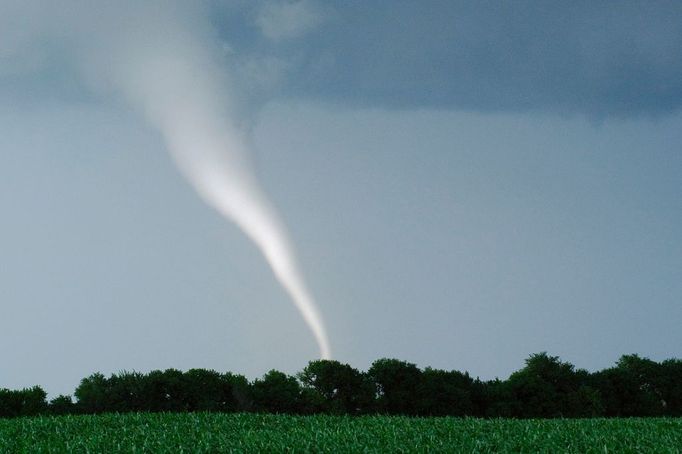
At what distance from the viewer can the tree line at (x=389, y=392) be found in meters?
29.8

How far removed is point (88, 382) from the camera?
29.9 m

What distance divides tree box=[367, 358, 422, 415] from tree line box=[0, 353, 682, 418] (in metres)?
0.05

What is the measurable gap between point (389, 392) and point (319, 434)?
18.6 metres

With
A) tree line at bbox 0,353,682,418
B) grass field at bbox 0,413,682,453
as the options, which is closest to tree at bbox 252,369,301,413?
tree line at bbox 0,353,682,418

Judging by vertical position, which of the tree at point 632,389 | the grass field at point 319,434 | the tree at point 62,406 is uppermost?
the tree at point 632,389

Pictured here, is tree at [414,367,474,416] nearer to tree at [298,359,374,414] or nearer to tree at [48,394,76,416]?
tree at [298,359,374,414]

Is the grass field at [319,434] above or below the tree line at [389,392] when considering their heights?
below

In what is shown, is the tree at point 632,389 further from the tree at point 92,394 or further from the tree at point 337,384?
the tree at point 92,394

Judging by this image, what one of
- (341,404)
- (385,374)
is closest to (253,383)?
(341,404)

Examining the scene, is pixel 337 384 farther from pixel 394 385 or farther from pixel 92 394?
pixel 92 394

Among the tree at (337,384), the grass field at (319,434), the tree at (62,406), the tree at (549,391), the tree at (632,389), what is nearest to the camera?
the grass field at (319,434)

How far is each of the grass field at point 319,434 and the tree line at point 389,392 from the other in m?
8.65

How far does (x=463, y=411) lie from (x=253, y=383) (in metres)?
10.6

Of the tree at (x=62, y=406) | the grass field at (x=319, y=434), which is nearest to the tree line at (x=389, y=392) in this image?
the tree at (x=62, y=406)
